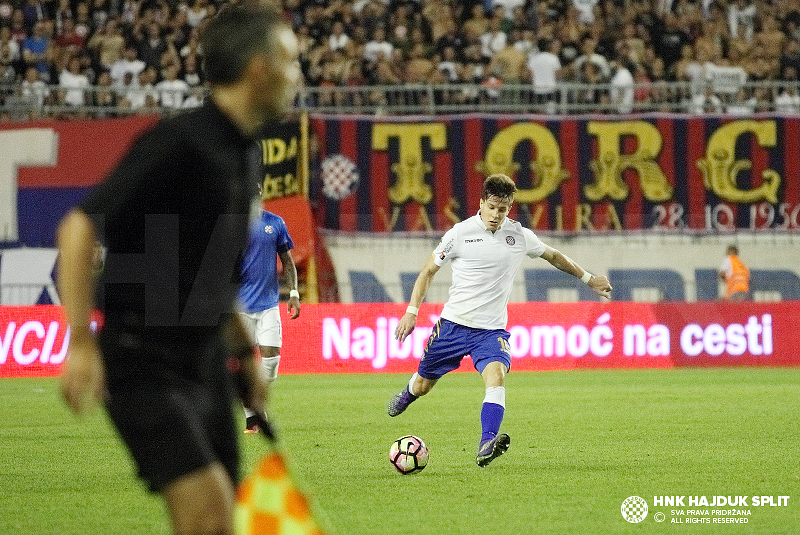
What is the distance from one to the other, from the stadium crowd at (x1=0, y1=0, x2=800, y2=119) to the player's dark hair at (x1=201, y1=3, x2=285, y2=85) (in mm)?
18014

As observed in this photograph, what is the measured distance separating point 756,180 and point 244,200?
20.1 meters

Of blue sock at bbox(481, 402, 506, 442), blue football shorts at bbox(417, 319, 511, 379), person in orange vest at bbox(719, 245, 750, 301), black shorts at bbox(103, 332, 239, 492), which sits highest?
black shorts at bbox(103, 332, 239, 492)

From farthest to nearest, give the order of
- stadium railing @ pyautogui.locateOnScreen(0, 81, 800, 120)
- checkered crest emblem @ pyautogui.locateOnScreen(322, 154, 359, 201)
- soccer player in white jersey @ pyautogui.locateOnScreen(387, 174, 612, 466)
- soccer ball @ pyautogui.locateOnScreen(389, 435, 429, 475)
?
checkered crest emblem @ pyautogui.locateOnScreen(322, 154, 359, 201), stadium railing @ pyautogui.locateOnScreen(0, 81, 800, 120), soccer player in white jersey @ pyautogui.locateOnScreen(387, 174, 612, 466), soccer ball @ pyautogui.locateOnScreen(389, 435, 429, 475)

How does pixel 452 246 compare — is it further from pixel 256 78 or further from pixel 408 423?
pixel 256 78

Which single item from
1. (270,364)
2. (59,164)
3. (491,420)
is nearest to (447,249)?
(491,420)

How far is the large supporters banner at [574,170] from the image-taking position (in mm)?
22312

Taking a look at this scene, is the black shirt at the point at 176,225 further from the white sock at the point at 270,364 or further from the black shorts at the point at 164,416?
the white sock at the point at 270,364

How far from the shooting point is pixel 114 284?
367cm

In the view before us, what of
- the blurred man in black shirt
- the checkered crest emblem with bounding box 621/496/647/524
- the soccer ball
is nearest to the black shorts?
the blurred man in black shirt

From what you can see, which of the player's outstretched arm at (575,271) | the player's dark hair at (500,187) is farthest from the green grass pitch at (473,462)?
the player's dark hair at (500,187)

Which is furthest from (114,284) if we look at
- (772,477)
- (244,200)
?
(772,477)

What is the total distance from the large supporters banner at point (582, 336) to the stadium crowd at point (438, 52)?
173 inches

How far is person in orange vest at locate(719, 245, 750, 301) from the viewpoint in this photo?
20.6 metres

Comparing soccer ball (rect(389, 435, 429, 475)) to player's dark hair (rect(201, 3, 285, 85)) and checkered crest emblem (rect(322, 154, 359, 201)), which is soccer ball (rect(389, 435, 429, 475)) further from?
checkered crest emblem (rect(322, 154, 359, 201))
